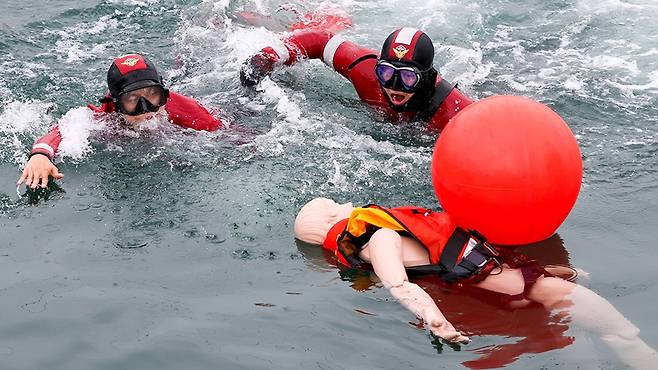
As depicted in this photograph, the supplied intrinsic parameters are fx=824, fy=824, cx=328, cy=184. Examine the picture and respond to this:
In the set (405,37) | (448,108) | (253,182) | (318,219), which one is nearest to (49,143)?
(253,182)

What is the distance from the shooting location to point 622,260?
507cm

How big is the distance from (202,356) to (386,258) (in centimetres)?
114

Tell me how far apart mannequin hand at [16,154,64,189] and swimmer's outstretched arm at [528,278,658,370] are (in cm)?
354

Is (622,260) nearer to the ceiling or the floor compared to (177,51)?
nearer to the floor

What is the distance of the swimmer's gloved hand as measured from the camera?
316 inches

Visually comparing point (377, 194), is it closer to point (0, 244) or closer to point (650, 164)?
point (650, 164)

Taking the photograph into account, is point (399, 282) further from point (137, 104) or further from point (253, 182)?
point (137, 104)

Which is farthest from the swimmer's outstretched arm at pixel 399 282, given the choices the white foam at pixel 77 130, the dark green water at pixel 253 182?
the white foam at pixel 77 130

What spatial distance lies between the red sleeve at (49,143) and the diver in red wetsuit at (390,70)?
2.06m

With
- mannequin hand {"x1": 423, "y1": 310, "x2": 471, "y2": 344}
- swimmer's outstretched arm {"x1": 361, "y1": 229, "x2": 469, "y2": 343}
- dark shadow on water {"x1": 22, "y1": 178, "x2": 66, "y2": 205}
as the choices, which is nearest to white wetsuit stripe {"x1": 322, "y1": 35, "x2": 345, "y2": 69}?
dark shadow on water {"x1": 22, "y1": 178, "x2": 66, "y2": 205}

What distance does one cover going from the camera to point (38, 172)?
19.7ft

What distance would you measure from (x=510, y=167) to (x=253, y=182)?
259 centimetres

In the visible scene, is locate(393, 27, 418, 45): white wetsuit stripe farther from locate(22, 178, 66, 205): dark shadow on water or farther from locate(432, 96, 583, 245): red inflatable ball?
locate(22, 178, 66, 205): dark shadow on water

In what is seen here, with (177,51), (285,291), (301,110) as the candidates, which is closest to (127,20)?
(177,51)
